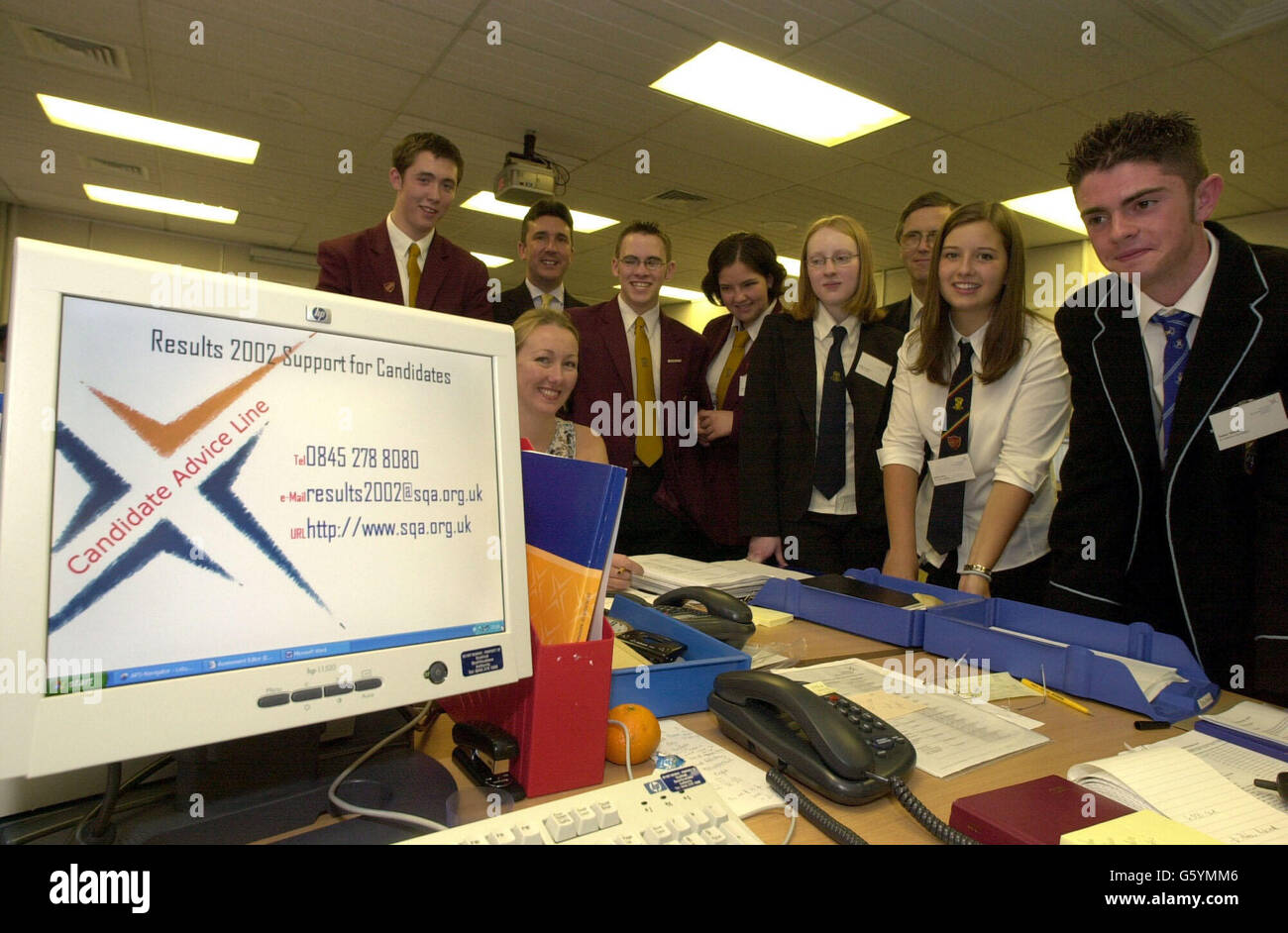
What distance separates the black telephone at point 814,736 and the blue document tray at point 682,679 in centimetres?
7

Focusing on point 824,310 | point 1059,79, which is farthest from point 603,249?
point 824,310

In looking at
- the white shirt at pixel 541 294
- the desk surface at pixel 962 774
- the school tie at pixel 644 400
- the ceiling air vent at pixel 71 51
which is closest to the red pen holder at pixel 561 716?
the desk surface at pixel 962 774

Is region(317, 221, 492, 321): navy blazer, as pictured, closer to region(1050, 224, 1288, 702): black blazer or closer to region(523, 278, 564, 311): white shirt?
region(523, 278, 564, 311): white shirt

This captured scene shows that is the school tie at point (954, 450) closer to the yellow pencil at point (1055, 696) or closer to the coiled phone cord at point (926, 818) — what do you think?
the yellow pencil at point (1055, 696)

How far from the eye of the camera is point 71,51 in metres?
3.89

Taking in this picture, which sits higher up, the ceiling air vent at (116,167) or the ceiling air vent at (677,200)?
the ceiling air vent at (116,167)

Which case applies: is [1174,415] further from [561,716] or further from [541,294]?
[541,294]

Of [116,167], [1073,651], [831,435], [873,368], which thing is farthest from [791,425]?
[116,167]

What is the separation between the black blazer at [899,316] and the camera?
234 cm

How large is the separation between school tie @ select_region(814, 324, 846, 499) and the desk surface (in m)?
1.00

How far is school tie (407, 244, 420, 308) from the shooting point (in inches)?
105

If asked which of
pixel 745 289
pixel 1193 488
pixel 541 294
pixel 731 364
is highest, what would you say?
pixel 541 294

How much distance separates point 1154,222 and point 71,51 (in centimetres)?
517
